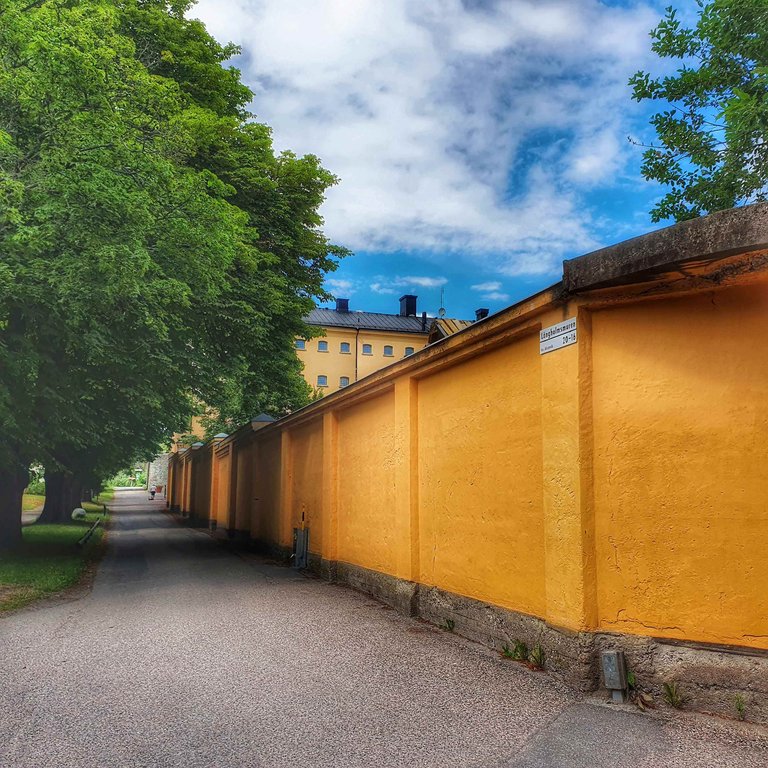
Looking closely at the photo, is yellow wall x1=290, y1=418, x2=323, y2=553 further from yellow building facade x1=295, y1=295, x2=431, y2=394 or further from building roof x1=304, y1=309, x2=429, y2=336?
building roof x1=304, y1=309, x2=429, y2=336

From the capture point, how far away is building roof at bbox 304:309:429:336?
219 feet

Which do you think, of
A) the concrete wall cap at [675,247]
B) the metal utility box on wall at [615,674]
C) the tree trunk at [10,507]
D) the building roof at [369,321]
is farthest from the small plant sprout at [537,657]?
the building roof at [369,321]

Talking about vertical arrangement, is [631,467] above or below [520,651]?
above

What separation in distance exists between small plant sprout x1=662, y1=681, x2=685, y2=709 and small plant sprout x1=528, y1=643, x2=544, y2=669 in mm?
1097

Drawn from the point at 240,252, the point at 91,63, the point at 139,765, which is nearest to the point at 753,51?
the point at 240,252

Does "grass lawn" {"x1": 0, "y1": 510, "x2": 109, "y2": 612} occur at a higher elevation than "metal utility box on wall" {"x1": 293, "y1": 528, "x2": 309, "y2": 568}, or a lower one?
lower

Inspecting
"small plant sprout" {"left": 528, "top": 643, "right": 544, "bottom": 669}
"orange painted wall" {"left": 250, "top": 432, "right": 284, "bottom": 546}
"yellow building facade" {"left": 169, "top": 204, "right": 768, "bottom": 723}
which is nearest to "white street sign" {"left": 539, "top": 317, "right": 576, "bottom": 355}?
"yellow building facade" {"left": 169, "top": 204, "right": 768, "bottom": 723}

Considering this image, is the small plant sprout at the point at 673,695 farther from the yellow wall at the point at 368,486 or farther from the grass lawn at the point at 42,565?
the grass lawn at the point at 42,565

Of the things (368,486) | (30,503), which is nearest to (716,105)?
(368,486)

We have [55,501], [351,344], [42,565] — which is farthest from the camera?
[351,344]

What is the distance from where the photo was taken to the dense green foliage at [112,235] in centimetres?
934

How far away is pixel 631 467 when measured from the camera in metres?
4.98

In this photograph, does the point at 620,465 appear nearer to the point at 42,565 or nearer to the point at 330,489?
the point at 330,489

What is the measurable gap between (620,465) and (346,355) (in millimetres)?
61753
